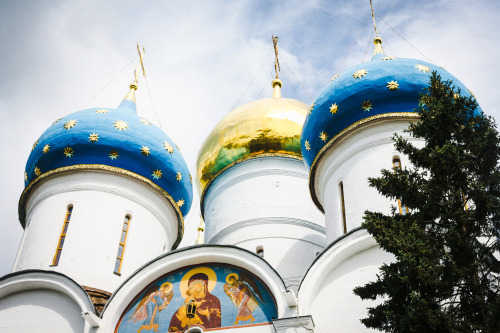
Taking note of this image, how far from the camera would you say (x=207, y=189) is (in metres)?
13.5

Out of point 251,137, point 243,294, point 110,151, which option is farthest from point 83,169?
point 243,294

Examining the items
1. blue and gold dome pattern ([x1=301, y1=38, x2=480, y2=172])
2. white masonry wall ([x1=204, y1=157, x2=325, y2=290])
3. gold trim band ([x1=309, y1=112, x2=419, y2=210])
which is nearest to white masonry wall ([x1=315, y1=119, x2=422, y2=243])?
gold trim band ([x1=309, y1=112, x2=419, y2=210])

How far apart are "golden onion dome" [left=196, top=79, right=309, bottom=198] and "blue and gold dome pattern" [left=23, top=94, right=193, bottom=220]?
1.80 meters

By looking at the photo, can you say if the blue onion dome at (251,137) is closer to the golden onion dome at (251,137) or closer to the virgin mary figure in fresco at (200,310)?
the golden onion dome at (251,137)

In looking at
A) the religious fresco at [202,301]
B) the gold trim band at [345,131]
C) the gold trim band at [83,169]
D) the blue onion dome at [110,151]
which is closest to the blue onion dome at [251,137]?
the blue onion dome at [110,151]

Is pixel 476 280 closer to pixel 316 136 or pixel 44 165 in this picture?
pixel 316 136

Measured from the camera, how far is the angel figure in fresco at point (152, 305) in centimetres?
820

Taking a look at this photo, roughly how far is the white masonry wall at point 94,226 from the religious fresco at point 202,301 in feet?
4.29

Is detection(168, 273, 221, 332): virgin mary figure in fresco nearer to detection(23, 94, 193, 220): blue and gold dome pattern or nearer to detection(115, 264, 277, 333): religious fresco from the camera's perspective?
detection(115, 264, 277, 333): religious fresco

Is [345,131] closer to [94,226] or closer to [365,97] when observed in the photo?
[365,97]

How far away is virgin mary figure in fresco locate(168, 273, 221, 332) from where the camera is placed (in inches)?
316

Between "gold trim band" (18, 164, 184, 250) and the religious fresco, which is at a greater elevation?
"gold trim band" (18, 164, 184, 250)

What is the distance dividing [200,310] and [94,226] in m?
2.79

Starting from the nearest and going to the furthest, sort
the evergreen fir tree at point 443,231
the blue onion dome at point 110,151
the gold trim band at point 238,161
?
the evergreen fir tree at point 443,231 → the blue onion dome at point 110,151 → the gold trim band at point 238,161
